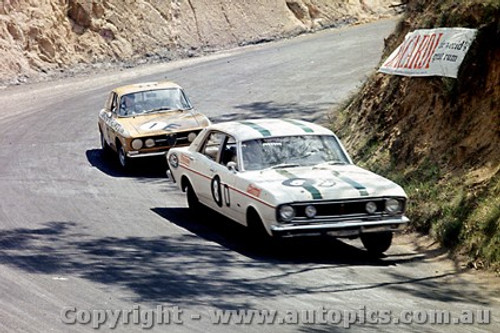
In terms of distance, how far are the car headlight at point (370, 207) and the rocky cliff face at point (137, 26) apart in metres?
22.2

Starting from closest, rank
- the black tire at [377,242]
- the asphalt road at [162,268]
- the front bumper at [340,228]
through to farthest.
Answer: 1. the asphalt road at [162,268]
2. the front bumper at [340,228]
3. the black tire at [377,242]

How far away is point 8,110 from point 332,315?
18449mm

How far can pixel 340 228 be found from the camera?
10.8 m

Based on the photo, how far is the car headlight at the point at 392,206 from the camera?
11070 mm

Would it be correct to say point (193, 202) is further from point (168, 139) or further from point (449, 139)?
point (168, 139)

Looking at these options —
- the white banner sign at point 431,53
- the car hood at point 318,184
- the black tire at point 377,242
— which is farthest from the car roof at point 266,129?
the white banner sign at point 431,53

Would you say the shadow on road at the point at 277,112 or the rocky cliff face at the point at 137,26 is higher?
the shadow on road at the point at 277,112

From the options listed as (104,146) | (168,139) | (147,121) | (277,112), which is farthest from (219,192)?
(277,112)

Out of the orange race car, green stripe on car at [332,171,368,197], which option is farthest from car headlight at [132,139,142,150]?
green stripe on car at [332,171,368,197]

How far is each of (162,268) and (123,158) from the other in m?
7.18

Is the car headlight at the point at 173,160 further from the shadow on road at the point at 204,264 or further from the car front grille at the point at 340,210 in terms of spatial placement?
the car front grille at the point at 340,210

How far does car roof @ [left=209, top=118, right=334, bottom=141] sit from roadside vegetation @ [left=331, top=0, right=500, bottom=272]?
1756mm

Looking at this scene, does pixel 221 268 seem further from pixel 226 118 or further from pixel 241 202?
pixel 226 118

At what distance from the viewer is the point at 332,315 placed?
8688mm
